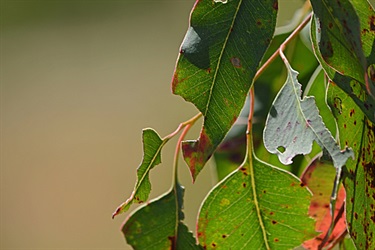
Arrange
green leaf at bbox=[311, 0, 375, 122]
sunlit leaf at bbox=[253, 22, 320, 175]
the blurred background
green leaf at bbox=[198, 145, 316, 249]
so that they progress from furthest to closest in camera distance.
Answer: the blurred background
sunlit leaf at bbox=[253, 22, 320, 175]
green leaf at bbox=[198, 145, 316, 249]
green leaf at bbox=[311, 0, 375, 122]

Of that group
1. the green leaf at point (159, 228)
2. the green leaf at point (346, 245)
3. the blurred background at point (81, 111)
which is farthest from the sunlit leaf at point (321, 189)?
the blurred background at point (81, 111)

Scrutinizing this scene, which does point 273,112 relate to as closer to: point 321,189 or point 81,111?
point 321,189

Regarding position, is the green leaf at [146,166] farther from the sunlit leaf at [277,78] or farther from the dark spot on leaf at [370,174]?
the sunlit leaf at [277,78]

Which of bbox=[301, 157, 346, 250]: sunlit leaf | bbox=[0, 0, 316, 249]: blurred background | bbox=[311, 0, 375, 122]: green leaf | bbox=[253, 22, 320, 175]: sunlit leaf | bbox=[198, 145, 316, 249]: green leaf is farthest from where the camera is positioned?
bbox=[0, 0, 316, 249]: blurred background

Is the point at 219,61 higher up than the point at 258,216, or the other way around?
the point at 219,61

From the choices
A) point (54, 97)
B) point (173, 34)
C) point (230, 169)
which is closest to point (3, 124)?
point (54, 97)

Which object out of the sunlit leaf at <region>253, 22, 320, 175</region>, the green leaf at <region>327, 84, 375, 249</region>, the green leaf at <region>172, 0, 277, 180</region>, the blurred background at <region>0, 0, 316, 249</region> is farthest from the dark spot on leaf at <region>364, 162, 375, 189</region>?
the blurred background at <region>0, 0, 316, 249</region>

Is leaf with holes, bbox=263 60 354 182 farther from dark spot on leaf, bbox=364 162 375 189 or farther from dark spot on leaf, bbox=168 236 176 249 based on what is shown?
dark spot on leaf, bbox=168 236 176 249

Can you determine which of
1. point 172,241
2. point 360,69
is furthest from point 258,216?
point 360,69
